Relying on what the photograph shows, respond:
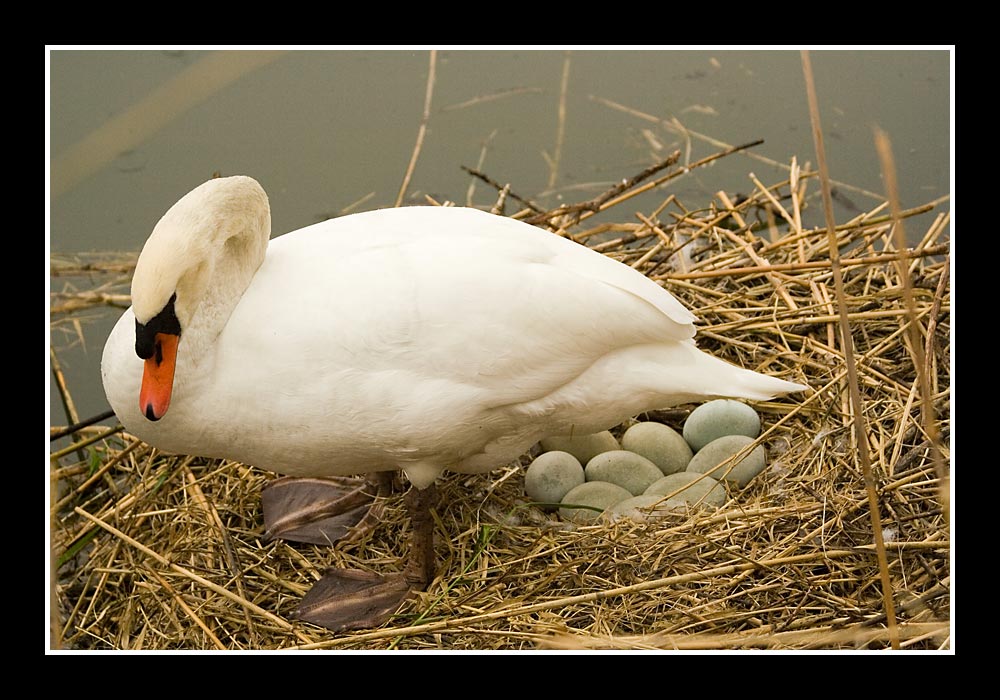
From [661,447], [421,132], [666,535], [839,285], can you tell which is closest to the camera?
[839,285]

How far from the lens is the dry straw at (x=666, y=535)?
8.50 feet

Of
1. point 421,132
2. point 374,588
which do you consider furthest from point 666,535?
point 421,132

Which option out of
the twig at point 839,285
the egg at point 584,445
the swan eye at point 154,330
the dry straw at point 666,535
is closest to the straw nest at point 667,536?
the dry straw at point 666,535

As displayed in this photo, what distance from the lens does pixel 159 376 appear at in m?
2.33

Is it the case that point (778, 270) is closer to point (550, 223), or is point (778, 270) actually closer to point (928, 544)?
point (550, 223)

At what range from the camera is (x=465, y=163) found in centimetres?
386

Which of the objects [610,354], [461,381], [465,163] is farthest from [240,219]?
[465,163]

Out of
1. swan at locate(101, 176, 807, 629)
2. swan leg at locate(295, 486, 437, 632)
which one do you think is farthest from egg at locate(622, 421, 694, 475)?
swan leg at locate(295, 486, 437, 632)

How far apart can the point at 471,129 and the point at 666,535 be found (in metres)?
1.70

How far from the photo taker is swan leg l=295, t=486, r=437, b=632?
2.78 meters

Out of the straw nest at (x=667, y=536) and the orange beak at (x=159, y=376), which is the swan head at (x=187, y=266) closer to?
the orange beak at (x=159, y=376)

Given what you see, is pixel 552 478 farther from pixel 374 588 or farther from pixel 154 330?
pixel 154 330

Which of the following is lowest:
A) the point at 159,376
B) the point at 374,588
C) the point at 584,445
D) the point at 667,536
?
the point at 374,588

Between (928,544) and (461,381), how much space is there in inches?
51.3
